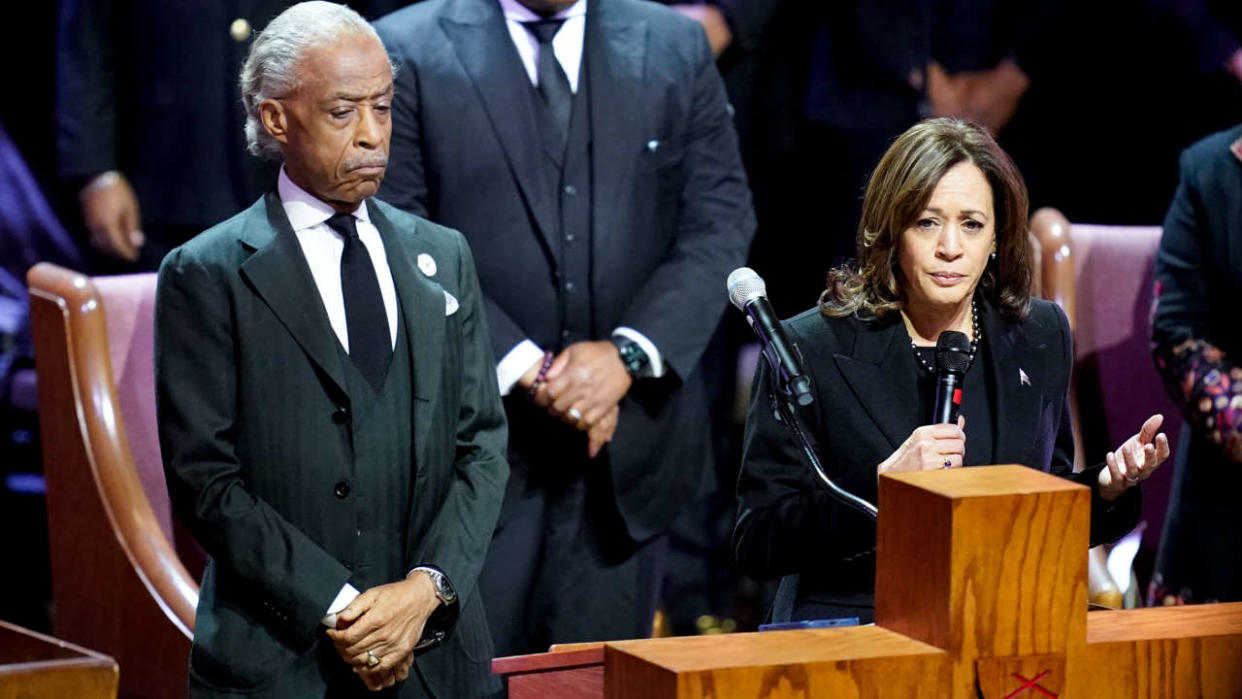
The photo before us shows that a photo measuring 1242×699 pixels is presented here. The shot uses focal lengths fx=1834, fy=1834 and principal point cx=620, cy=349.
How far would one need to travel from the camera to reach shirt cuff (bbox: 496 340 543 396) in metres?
3.40

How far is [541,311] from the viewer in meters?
3.51

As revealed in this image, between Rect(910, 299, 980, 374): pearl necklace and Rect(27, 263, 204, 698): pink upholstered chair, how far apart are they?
1338 millimetres

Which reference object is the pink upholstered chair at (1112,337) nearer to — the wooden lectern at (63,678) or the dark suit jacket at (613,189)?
the dark suit jacket at (613,189)

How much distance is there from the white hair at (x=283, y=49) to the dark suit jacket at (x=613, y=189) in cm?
76

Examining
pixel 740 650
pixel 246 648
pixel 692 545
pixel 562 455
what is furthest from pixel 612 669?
pixel 692 545

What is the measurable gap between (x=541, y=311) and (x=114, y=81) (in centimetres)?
123

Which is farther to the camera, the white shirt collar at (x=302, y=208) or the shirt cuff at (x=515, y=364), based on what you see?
the shirt cuff at (x=515, y=364)

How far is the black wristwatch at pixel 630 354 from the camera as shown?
3.49 metres

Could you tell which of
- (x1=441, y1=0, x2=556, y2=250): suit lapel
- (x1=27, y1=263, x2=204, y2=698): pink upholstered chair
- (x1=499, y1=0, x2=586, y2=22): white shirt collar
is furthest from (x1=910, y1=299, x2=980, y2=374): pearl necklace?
(x1=27, y1=263, x2=204, y2=698): pink upholstered chair

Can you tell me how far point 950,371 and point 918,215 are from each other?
0.38m

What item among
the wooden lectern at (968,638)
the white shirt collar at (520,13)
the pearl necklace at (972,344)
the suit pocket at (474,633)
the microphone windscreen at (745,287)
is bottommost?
the suit pocket at (474,633)

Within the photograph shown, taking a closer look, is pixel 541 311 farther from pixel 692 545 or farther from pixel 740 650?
pixel 740 650

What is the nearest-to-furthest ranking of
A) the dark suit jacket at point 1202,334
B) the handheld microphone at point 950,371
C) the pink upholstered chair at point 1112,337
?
the handheld microphone at point 950,371 < the dark suit jacket at point 1202,334 < the pink upholstered chair at point 1112,337

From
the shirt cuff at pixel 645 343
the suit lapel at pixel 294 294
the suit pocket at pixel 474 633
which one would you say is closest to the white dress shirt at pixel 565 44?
the shirt cuff at pixel 645 343
